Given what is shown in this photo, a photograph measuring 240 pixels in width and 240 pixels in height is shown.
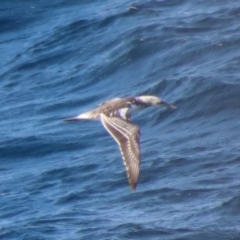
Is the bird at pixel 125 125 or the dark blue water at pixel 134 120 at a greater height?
the bird at pixel 125 125

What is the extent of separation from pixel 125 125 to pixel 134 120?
7151mm

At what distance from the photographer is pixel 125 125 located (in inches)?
525

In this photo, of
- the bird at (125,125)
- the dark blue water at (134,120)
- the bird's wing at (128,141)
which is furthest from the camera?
the dark blue water at (134,120)

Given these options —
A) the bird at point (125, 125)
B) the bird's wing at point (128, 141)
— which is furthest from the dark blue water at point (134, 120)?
the bird's wing at point (128, 141)

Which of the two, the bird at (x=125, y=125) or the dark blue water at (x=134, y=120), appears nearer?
the bird at (x=125, y=125)

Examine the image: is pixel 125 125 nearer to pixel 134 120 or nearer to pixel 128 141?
pixel 128 141

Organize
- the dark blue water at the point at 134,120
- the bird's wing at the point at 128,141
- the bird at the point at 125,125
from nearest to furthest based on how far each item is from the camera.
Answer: the bird's wing at the point at 128,141 < the bird at the point at 125,125 < the dark blue water at the point at 134,120

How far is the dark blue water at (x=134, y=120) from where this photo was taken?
55.5ft

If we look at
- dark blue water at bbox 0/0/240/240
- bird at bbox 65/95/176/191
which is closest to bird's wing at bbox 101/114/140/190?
bird at bbox 65/95/176/191

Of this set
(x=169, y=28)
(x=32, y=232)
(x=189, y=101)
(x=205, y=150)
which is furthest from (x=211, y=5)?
(x=32, y=232)

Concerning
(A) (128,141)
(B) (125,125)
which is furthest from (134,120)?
(A) (128,141)

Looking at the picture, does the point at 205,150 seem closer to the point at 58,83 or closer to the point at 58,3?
the point at 58,83

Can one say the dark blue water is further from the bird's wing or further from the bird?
the bird's wing

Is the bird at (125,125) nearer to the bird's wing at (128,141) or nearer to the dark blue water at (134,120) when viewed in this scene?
the bird's wing at (128,141)
